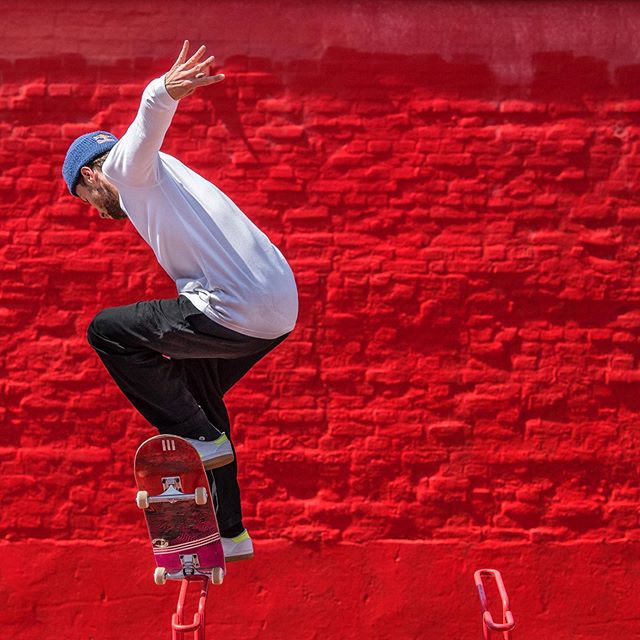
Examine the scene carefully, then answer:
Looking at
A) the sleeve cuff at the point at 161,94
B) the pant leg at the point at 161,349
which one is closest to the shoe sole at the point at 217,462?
the pant leg at the point at 161,349

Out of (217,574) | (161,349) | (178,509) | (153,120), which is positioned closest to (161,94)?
(153,120)

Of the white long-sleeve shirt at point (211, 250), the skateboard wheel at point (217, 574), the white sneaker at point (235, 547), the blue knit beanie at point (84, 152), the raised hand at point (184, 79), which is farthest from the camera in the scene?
the white sneaker at point (235, 547)

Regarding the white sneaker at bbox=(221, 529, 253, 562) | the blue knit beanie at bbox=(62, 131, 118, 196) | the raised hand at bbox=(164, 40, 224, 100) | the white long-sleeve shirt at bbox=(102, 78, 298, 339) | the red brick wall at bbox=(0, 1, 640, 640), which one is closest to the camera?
the raised hand at bbox=(164, 40, 224, 100)

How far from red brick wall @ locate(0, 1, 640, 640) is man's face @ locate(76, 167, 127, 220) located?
2.02 m

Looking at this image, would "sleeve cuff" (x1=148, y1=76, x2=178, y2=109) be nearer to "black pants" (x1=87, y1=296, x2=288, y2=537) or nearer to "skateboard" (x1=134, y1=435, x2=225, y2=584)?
"black pants" (x1=87, y1=296, x2=288, y2=537)

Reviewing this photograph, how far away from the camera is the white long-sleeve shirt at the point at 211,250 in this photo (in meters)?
4.05

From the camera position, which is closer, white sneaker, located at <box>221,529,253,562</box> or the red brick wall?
white sneaker, located at <box>221,529,253,562</box>

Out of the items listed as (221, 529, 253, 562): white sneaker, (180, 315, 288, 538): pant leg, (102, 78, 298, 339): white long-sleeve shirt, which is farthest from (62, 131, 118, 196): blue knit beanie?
(221, 529, 253, 562): white sneaker

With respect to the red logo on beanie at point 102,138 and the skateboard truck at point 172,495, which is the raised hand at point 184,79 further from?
the skateboard truck at point 172,495

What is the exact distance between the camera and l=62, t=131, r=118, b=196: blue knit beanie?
13.7 feet

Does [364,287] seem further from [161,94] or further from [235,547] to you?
[161,94]

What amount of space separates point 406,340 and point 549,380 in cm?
80

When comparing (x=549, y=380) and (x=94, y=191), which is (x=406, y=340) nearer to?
(x=549, y=380)

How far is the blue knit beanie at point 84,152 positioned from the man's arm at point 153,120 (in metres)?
0.24
